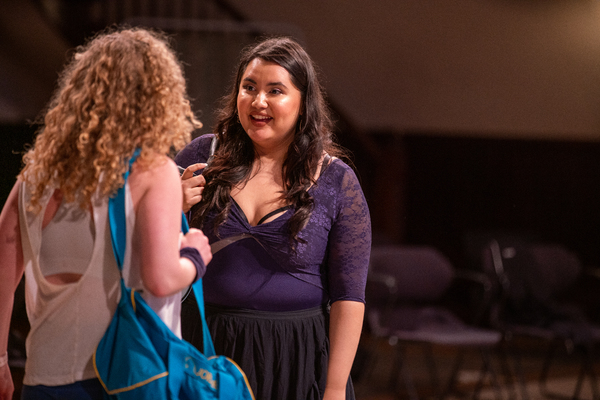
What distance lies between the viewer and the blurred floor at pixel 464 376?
3.81 meters

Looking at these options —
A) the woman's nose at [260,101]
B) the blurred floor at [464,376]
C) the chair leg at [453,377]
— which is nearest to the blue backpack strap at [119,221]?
the woman's nose at [260,101]

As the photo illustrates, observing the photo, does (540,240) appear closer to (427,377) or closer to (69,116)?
(427,377)

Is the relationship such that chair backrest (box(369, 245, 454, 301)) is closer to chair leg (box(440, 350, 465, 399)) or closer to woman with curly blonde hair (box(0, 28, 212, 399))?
chair leg (box(440, 350, 465, 399))

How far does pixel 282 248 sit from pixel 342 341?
0.92 ft

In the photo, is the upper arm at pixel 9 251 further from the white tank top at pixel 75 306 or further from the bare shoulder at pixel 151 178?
the bare shoulder at pixel 151 178

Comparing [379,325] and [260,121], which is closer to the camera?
[260,121]

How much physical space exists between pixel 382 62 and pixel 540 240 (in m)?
1.94

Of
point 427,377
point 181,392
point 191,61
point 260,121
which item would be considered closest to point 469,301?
point 427,377

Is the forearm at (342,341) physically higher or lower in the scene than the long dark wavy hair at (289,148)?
lower

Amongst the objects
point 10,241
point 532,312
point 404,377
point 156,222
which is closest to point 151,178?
point 156,222

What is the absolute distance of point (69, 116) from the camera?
3.92 ft

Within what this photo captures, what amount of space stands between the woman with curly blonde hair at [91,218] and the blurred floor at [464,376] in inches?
108

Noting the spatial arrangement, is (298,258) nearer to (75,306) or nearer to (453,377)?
(75,306)

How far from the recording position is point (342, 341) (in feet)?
5.13
